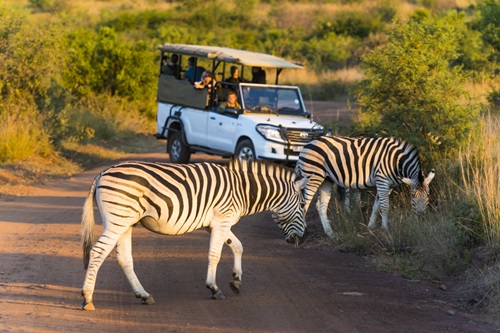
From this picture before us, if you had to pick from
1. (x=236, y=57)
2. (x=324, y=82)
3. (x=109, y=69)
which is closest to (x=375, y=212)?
(x=236, y=57)

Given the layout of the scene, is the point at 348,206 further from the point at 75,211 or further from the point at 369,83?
the point at 75,211

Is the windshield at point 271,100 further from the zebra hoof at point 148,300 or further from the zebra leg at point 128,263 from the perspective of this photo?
the zebra hoof at point 148,300

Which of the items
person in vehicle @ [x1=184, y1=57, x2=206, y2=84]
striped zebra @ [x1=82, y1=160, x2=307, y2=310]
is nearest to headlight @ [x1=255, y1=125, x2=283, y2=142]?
person in vehicle @ [x1=184, y1=57, x2=206, y2=84]

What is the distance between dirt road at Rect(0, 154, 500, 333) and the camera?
7.04m

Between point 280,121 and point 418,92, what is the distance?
397cm

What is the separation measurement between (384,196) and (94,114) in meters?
14.3

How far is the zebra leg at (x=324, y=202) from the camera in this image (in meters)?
11.1

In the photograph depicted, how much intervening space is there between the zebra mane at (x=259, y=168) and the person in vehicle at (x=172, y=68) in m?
10.4

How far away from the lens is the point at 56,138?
19.2 meters

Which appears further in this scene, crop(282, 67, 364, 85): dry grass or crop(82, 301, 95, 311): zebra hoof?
crop(282, 67, 364, 85): dry grass

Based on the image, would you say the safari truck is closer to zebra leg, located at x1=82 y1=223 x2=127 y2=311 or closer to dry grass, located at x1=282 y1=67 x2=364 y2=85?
zebra leg, located at x1=82 y1=223 x2=127 y2=311

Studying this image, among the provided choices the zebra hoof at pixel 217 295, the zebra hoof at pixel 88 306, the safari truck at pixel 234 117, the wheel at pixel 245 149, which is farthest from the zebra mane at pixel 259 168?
the wheel at pixel 245 149

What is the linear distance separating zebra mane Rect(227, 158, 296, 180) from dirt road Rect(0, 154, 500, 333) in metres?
1.11

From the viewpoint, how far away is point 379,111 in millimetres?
12648
